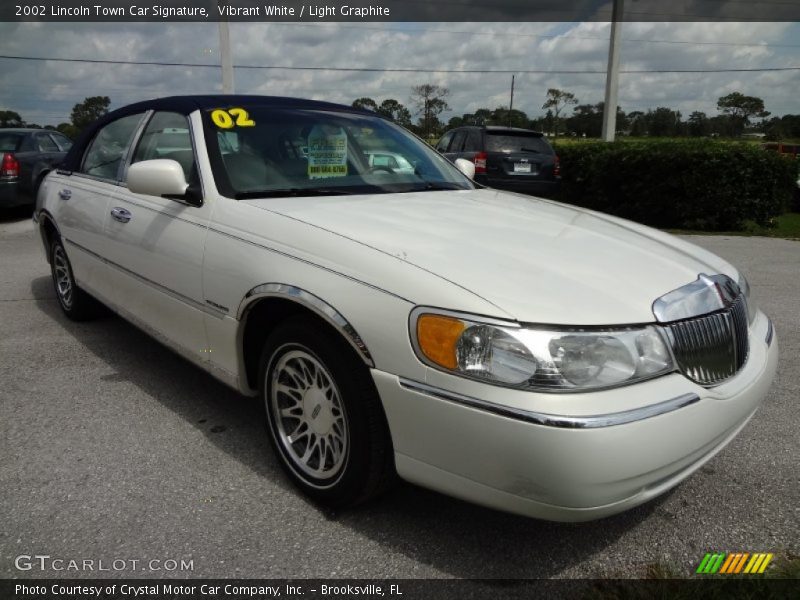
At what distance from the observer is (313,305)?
232 cm

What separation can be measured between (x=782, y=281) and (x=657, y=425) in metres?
5.85

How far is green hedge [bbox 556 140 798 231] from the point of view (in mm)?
10516

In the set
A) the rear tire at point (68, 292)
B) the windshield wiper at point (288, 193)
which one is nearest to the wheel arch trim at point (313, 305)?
the windshield wiper at point (288, 193)

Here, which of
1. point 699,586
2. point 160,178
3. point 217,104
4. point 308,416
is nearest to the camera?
point 699,586

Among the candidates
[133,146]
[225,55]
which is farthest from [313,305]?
[225,55]

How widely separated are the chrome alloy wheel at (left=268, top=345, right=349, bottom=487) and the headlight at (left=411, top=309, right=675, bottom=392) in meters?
0.53

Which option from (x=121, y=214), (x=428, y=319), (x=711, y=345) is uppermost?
(x=121, y=214)

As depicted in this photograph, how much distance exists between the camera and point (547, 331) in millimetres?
1940

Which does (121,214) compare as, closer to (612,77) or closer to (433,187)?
(433,187)

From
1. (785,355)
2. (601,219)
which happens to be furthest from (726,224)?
(601,219)

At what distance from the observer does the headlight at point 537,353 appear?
1.91 meters

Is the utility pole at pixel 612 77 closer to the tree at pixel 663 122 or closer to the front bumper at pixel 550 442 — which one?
the front bumper at pixel 550 442

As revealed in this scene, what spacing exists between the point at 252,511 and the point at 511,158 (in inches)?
411

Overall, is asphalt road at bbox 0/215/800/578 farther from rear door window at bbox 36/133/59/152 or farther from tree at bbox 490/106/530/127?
tree at bbox 490/106/530/127
